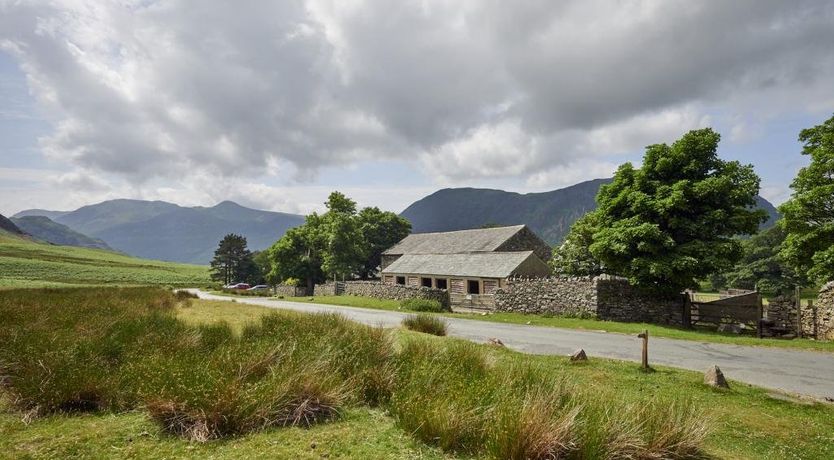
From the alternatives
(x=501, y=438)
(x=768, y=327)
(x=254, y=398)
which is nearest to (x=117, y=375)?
(x=254, y=398)

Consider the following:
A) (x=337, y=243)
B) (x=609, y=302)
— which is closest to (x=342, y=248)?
(x=337, y=243)

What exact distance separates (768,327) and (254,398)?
24.9 m

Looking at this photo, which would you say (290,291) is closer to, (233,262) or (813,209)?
(233,262)

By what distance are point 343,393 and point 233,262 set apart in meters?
93.0

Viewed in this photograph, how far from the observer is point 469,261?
4262 centimetres

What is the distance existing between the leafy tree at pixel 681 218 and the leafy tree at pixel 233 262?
265ft

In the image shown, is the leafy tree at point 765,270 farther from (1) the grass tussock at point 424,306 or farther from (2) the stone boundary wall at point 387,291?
(1) the grass tussock at point 424,306

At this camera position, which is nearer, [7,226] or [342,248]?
[342,248]

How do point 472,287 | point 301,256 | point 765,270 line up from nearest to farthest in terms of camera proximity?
point 472,287 → point 765,270 → point 301,256

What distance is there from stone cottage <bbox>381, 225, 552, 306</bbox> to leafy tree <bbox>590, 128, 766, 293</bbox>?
32.5 ft

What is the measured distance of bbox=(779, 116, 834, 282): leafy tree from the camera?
20.5 metres

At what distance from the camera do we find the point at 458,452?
5730 millimetres

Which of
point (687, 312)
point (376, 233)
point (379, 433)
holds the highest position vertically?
point (376, 233)

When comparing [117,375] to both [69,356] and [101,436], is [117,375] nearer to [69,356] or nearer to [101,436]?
[69,356]
